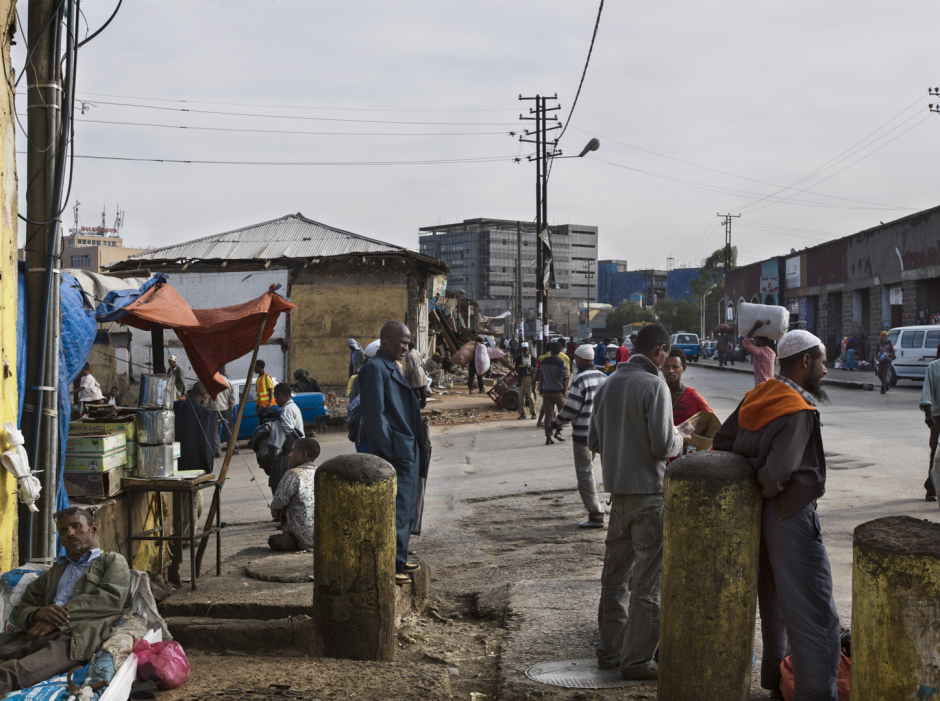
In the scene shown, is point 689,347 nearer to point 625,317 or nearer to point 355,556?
point 355,556

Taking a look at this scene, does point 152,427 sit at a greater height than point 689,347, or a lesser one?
lesser

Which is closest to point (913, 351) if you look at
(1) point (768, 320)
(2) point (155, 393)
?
(1) point (768, 320)

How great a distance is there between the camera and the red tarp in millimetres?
6656

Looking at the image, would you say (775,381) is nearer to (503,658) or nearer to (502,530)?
(503,658)

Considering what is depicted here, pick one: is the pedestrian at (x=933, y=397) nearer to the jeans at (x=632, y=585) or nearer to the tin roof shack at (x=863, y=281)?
the jeans at (x=632, y=585)

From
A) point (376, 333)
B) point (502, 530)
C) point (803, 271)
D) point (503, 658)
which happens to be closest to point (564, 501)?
point (502, 530)

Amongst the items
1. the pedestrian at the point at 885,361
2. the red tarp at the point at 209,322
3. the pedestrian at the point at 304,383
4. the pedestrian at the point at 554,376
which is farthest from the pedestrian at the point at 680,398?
the pedestrian at the point at 885,361

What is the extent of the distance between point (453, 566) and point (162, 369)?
10.4ft

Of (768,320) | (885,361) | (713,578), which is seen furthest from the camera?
(885,361)

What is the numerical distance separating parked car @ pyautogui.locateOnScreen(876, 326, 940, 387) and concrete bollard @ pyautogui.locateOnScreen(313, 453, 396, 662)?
21.9 metres

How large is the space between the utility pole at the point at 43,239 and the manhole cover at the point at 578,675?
3.27 m

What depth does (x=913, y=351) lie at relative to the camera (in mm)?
23016

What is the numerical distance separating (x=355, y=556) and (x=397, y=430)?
4.19 ft

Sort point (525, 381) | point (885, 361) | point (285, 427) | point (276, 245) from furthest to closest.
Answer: point (276, 245) → point (885, 361) → point (525, 381) → point (285, 427)
